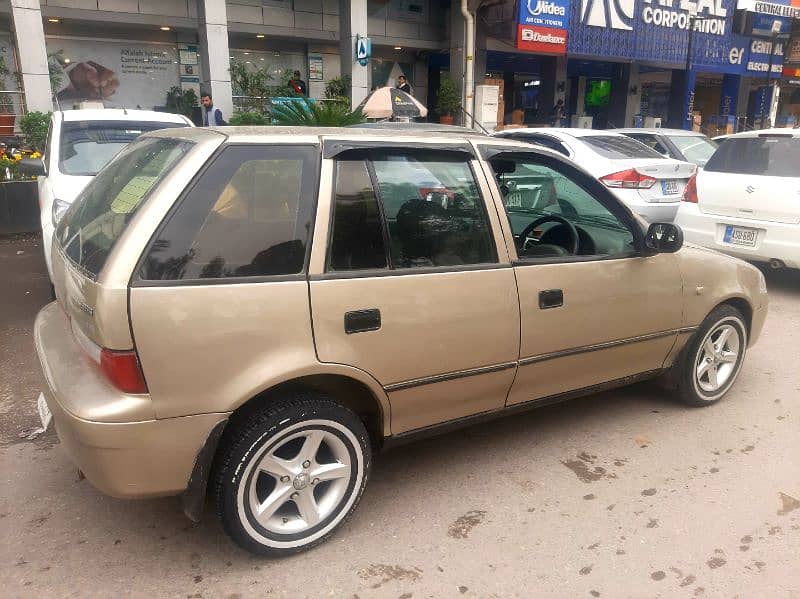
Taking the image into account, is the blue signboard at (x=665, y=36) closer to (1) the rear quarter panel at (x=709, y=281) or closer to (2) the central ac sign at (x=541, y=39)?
(2) the central ac sign at (x=541, y=39)

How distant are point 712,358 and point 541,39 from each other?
1547cm

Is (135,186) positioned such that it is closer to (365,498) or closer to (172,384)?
(172,384)

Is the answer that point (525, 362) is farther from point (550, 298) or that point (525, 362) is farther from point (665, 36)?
point (665, 36)

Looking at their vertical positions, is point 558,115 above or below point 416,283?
above

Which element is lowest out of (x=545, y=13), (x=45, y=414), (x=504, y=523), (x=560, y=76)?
(x=504, y=523)

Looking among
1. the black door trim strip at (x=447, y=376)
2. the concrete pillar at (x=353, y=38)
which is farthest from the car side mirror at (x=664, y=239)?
the concrete pillar at (x=353, y=38)

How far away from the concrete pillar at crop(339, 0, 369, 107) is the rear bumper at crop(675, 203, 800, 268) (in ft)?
35.9

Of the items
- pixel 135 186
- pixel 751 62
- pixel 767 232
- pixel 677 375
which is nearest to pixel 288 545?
pixel 135 186

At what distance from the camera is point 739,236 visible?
6.51 meters

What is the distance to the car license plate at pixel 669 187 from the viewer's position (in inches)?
313

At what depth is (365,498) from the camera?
10.2 feet

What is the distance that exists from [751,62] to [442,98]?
12.7m

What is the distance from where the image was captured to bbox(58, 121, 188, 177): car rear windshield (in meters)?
6.43

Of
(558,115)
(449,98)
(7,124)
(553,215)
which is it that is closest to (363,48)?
(449,98)
